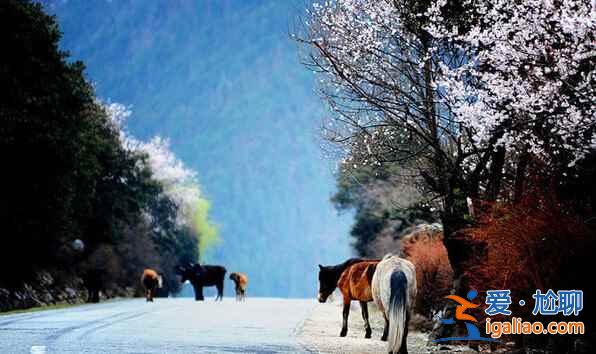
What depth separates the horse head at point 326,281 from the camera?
2309 centimetres

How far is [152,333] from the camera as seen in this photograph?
750 inches

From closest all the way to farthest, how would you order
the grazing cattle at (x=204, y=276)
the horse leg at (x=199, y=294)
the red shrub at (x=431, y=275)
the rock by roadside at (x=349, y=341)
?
1. the rock by roadside at (x=349, y=341)
2. the red shrub at (x=431, y=275)
3. the horse leg at (x=199, y=294)
4. the grazing cattle at (x=204, y=276)

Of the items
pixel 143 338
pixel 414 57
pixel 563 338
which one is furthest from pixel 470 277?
pixel 143 338

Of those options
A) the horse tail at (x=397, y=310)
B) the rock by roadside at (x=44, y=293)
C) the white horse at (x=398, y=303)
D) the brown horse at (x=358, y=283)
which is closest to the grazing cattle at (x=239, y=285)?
the rock by roadside at (x=44, y=293)

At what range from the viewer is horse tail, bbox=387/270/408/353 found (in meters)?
14.4

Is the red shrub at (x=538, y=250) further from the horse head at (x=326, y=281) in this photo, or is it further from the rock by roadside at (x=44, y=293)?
the rock by roadside at (x=44, y=293)

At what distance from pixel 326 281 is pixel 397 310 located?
891cm

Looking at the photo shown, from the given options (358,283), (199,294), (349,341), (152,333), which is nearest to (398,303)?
(349,341)

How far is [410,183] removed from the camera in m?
22.8

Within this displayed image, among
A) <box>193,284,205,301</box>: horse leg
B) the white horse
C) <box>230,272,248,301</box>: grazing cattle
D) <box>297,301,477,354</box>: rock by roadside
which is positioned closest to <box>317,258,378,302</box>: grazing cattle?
<box>297,301,477,354</box>: rock by roadside

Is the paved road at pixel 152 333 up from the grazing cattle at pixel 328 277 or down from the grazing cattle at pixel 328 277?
down

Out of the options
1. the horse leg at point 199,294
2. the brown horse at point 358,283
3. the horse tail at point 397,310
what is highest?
the horse leg at point 199,294

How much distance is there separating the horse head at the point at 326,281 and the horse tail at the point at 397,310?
850cm

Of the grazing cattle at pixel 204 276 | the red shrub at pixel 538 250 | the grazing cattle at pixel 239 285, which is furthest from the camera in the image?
the grazing cattle at pixel 204 276
